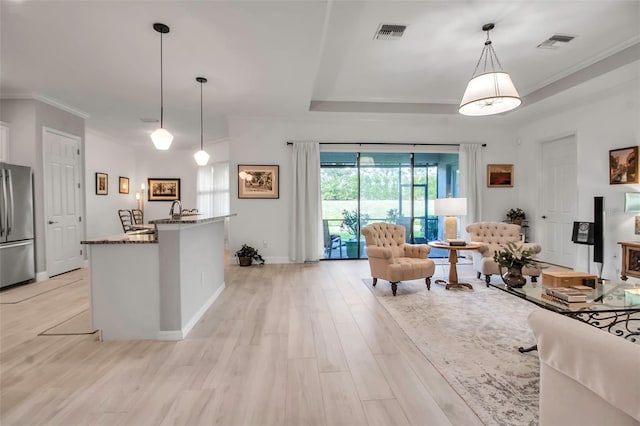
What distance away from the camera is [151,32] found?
10.2 feet

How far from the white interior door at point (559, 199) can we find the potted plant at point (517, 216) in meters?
0.36

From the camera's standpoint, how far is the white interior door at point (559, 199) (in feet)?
18.5

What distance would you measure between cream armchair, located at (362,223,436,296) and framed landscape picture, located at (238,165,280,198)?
8.06ft

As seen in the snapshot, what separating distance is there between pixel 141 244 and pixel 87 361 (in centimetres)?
100

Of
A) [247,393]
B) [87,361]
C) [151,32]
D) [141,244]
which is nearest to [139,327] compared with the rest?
[87,361]

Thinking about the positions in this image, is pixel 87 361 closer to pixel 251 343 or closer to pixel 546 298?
pixel 251 343

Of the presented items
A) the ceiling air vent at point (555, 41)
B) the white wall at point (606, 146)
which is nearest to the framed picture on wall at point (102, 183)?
the ceiling air vent at point (555, 41)

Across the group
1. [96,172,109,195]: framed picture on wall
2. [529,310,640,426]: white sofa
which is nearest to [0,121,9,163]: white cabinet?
[96,172,109,195]: framed picture on wall

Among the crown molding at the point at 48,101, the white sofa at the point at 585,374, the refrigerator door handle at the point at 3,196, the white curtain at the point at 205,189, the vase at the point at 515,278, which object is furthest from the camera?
the white curtain at the point at 205,189

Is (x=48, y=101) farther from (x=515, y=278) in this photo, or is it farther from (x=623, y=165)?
(x=623, y=165)

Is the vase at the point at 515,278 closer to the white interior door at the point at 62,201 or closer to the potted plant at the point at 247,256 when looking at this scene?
the potted plant at the point at 247,256

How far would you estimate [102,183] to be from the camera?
774 cm

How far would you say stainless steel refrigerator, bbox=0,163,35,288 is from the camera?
4379 millimetres

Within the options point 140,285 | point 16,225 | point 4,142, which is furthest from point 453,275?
point 4,142
